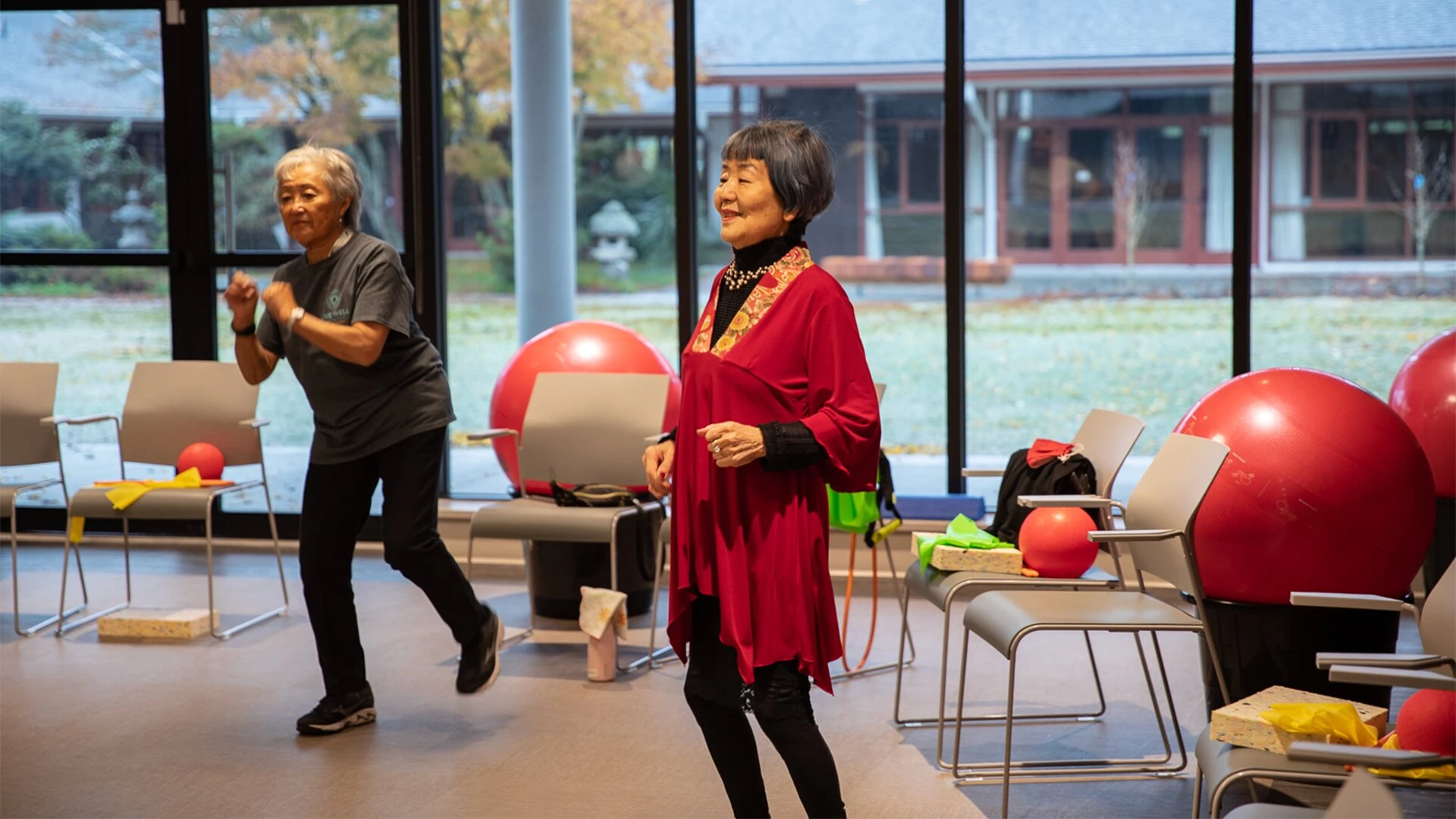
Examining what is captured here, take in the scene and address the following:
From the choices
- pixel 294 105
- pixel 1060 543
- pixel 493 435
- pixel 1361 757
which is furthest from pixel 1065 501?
pixel 294 105

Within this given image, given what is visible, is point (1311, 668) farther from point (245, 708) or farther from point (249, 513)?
point (249, 513)

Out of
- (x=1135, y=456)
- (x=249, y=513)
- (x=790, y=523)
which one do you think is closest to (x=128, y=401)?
(x=249, y=513)

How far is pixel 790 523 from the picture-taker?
2.45m

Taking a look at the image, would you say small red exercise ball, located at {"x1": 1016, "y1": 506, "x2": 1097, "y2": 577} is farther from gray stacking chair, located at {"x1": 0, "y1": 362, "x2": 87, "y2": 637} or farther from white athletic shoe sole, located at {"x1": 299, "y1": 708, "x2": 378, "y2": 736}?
gray stacking chair, located at {"x1": 0, "y1": 362, "x2": 87, "y2": 637}

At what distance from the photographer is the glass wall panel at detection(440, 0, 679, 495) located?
641 cm

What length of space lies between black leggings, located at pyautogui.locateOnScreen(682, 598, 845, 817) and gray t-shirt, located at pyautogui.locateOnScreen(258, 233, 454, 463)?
1452 millimetres

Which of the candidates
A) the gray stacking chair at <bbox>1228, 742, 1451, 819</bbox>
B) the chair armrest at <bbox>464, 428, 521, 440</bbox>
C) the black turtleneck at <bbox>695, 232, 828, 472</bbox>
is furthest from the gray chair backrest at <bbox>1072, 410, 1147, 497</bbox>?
the chair armrest at <bbox>464, 428, 521, 440</bbox>

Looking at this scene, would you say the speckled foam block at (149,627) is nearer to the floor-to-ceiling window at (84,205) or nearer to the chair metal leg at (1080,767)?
the floor-to-ceiling window at (84,205)

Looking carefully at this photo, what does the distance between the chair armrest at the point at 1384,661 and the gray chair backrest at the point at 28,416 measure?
15.4 ft

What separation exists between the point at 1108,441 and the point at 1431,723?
1.63 m

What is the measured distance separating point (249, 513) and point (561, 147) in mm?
2287

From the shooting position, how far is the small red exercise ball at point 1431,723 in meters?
2.29

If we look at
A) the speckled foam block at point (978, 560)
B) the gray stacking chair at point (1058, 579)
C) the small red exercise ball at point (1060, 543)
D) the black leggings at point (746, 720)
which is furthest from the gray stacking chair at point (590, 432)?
the black leggings at point (746, 720)

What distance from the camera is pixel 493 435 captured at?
16.5 ft
